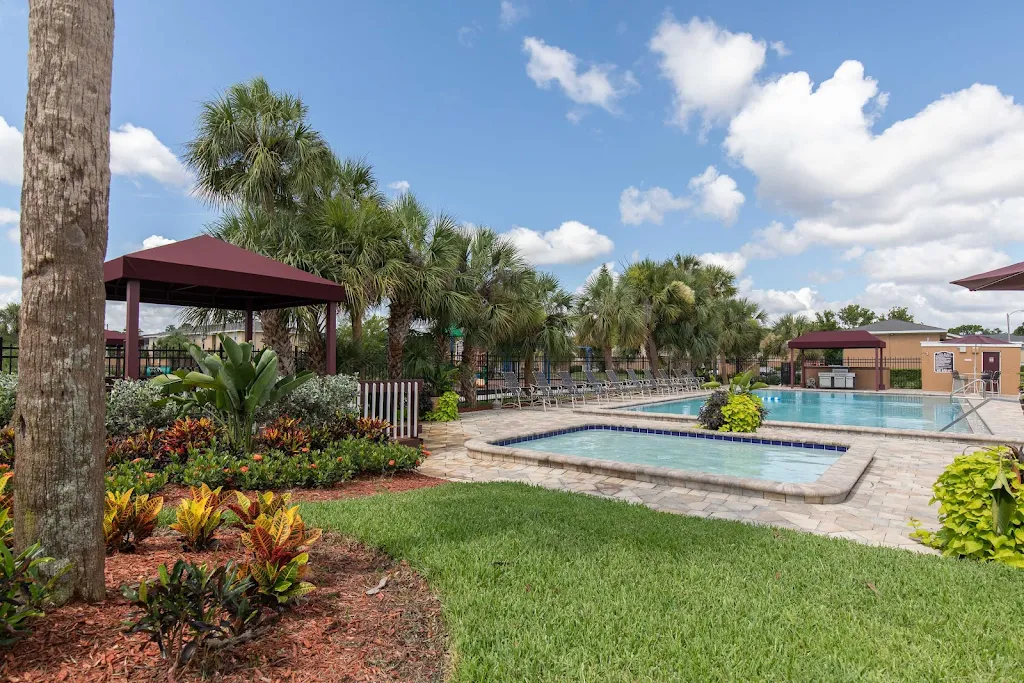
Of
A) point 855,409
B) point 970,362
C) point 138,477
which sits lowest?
point 855,409

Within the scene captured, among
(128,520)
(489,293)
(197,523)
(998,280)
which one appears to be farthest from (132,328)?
(998,280)

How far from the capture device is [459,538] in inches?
136

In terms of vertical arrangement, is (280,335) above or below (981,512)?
above

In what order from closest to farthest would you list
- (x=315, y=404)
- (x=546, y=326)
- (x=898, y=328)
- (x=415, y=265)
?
(x=315, y=404)
(x=415, y=265)
(x=546, y=326)
(x=898, y=328)

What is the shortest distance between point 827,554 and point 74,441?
3997mm

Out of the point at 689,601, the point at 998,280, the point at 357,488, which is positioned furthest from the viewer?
the point at 998,280

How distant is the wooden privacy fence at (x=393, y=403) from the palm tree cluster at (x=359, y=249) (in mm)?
2787

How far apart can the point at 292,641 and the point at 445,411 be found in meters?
10.00

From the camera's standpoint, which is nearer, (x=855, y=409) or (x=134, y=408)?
(x=134, y=408)

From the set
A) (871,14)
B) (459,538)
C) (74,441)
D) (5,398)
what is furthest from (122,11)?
(871,14)

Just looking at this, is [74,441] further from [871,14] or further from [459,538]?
[871,14]

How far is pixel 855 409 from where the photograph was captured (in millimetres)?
16875

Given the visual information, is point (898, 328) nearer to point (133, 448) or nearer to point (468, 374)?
point (468, 374)

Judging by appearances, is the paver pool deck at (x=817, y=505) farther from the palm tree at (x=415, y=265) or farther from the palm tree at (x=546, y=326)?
the palm tree at (x=546, y=326)
